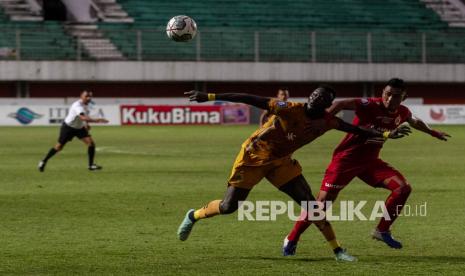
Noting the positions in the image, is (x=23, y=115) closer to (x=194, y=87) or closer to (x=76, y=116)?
(x=194, y=87)

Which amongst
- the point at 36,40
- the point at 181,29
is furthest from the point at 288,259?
the point at 36,40

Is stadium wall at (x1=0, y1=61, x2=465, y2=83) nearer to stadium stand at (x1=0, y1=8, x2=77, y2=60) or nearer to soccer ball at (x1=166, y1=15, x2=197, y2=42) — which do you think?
stadium stand at (x1=0, y1=8, x2=77, y2=60)

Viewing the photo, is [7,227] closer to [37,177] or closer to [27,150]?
[37,177]

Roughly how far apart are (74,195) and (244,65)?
121ft

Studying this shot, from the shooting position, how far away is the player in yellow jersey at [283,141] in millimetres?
9945

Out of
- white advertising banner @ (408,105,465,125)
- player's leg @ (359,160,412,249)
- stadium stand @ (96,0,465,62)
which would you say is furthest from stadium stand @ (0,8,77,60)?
player's leg @ (359,160,412,249)

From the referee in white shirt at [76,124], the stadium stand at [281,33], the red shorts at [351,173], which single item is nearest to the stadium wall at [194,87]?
the stadium stand at [281,33]

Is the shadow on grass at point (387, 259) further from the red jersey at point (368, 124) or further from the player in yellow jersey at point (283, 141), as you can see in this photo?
the red jersey at point (368, 124)

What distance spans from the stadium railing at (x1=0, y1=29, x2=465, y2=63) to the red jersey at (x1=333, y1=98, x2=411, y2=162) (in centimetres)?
4193

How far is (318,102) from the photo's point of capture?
993 centimetres

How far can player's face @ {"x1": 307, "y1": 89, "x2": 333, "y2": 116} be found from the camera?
9906mm

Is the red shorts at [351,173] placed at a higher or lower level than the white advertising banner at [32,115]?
higher

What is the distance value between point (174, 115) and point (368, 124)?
3857cm

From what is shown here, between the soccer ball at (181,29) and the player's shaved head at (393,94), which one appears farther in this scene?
the soccer ball at (181,29)
